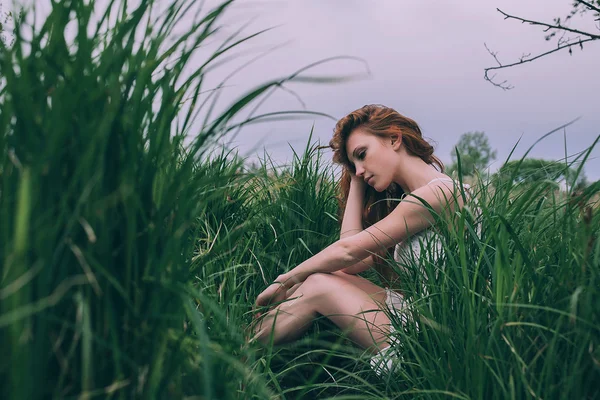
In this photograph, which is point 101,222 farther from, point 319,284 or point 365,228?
point 365,228

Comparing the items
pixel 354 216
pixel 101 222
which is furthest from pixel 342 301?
pixel 101 222

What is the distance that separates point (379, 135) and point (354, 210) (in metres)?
0.42

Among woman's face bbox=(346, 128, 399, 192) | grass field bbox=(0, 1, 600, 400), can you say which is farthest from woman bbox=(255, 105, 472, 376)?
grass field bbox=(0, 1, 600, 400)

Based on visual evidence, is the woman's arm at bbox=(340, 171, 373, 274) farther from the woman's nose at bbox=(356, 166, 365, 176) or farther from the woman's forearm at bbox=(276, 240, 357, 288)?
the woman's forearm at bbox=(276, 240, 357, 288)

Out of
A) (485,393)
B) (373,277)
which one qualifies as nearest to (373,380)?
(485,393)

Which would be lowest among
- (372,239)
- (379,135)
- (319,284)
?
(319,284)

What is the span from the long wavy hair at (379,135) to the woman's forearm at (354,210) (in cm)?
7

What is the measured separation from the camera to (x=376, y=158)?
9.41ft

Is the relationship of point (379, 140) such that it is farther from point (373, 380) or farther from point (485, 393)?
point (485, 393)

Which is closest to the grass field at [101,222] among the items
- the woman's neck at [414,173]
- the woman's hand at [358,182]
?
the woman's neck at [414,173]

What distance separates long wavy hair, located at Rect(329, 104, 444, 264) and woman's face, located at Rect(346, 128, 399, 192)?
46mm

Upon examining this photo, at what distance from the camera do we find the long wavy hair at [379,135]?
9.65 ft

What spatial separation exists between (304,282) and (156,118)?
69.0 inches

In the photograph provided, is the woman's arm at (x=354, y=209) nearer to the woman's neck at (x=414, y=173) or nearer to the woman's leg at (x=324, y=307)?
the woman's neck at (x=414, y=173)
